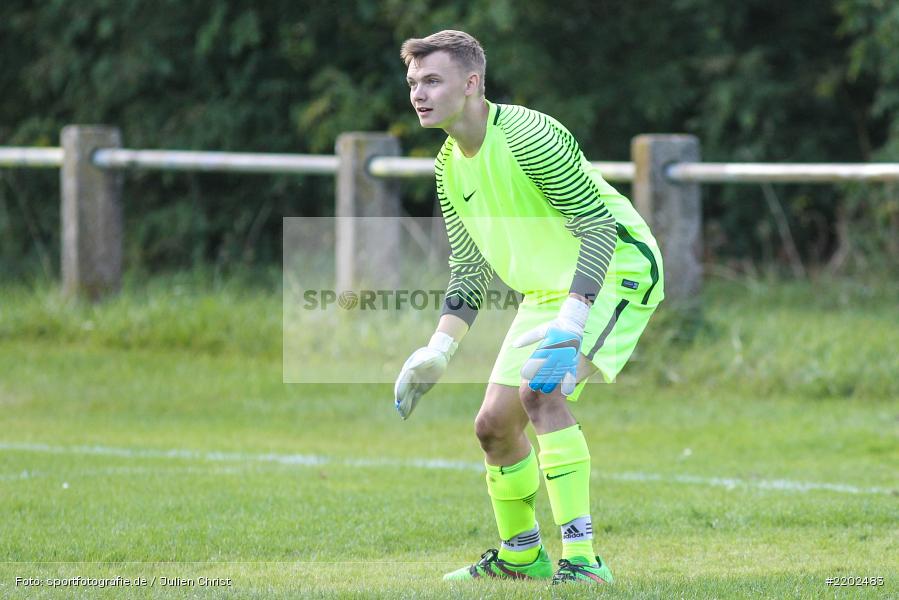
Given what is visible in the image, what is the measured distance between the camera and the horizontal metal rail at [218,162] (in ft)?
34.0

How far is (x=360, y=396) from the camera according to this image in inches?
363

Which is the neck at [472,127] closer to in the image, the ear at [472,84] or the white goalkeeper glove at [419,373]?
the ear at [472,84]

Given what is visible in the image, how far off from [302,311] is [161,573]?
5.55 m

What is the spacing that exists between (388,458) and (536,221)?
118 inches

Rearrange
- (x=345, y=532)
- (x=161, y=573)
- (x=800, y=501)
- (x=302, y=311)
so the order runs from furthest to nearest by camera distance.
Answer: (x=302, y=311)
(x=800, y=501)
(x=345, y=532)
(x=161, y=573)

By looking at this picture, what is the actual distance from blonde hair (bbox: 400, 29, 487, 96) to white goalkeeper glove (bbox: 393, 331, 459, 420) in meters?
0.93

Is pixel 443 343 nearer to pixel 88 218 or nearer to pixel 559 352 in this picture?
pixel 559 352

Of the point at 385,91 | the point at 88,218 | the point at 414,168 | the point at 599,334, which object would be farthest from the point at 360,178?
the point at 599,334

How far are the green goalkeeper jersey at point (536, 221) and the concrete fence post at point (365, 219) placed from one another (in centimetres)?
501

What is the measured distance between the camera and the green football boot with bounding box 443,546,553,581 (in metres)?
4.84

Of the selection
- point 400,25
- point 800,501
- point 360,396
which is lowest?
point 360,396

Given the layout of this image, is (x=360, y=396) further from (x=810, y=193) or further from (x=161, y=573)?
(x=810, y=193)

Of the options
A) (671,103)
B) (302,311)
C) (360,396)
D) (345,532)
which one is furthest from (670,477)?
(671,103)

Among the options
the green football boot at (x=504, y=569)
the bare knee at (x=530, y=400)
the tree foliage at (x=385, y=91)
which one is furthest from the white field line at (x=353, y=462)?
the tree foliage at (x=385, y=91)
